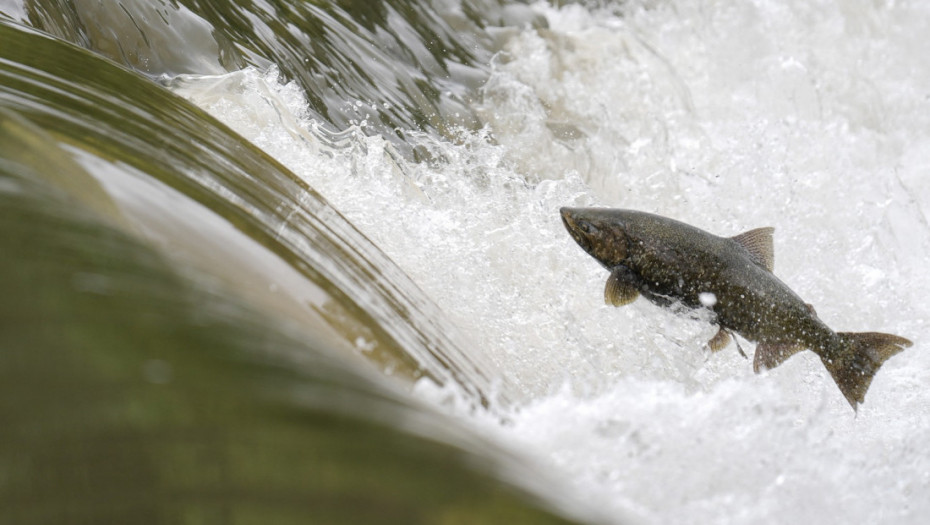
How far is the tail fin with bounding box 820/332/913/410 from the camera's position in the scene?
258cm

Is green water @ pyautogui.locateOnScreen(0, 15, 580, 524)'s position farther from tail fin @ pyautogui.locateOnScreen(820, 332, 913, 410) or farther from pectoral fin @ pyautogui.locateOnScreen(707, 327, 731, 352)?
tail fin @ pyautogui.locateOnScreen(820, 332, 913, 410)

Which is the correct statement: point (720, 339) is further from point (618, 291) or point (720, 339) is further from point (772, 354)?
point (618, 291)

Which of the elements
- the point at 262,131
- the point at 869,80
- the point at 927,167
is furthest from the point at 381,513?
the point at 869,80

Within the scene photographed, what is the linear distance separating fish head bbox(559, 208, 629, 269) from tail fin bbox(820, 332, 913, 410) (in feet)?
2.15

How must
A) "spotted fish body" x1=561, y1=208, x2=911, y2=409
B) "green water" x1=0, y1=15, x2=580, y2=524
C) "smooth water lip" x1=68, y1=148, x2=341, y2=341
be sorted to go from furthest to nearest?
"spotted fish body" x1=561, y1=208, x2=911, y2=409 < "smooth water lip" x1=68, y1=148, x2=341, y2=341 < "green water" x1=0, y1=15, x2=580, y2=524

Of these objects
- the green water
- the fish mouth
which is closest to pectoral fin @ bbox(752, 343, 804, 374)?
the fish mouth

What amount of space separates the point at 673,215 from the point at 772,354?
171 centimetres

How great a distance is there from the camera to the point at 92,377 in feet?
3.54

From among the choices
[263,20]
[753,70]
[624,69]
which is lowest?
[263,20]

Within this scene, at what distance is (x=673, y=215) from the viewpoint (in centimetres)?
424

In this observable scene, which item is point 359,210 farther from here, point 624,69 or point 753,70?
point 753,70

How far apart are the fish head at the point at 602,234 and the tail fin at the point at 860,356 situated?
2.15ft

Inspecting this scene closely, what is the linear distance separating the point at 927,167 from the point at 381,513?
530 centimetres

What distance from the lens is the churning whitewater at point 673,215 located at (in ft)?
5.02
